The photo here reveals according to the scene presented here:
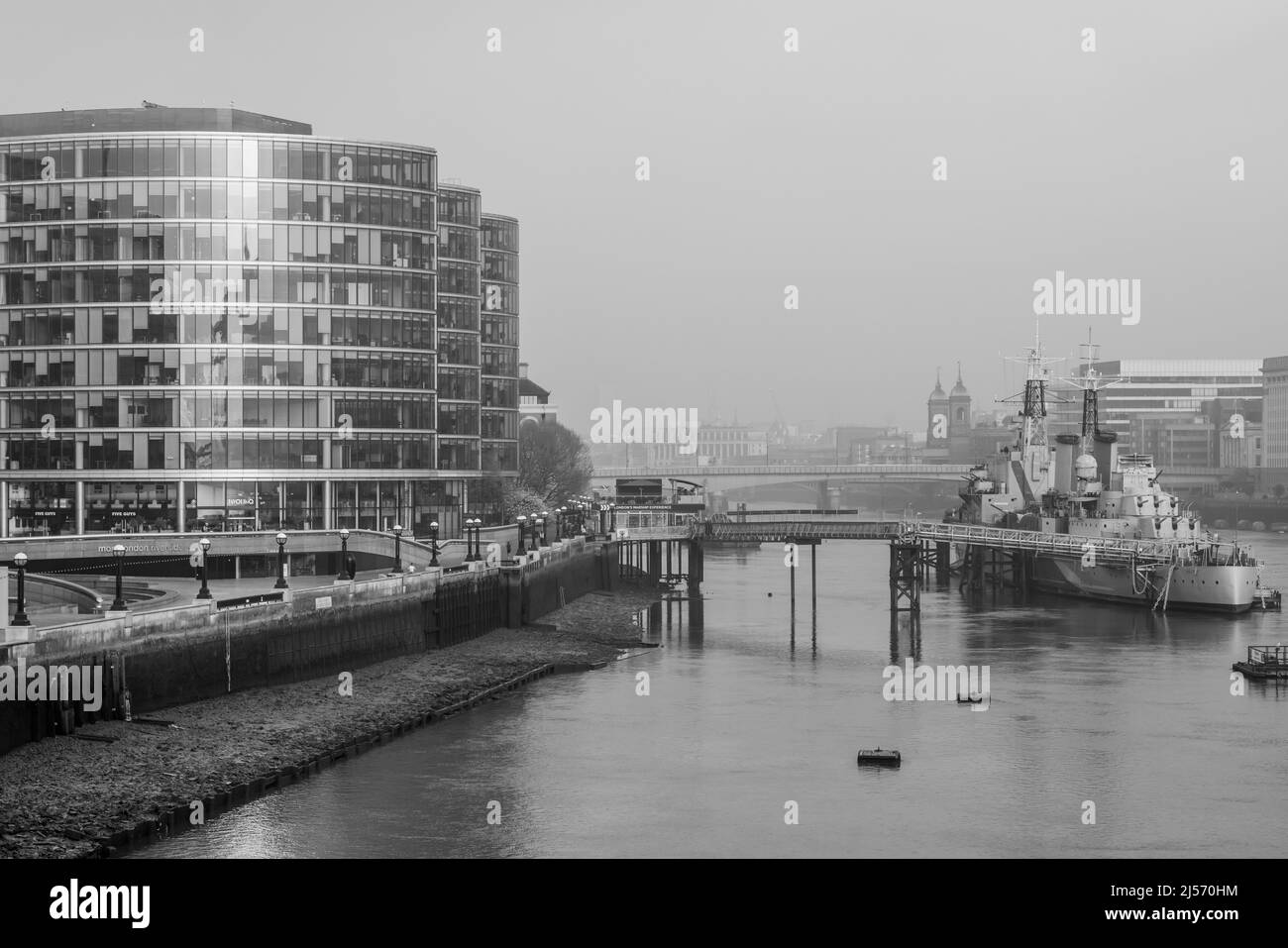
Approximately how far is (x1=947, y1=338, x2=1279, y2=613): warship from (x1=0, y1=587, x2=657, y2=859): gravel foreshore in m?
42.1

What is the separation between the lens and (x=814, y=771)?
1948 inches

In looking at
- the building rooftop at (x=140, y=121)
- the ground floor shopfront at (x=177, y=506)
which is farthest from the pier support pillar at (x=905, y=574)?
the building rooftop at (x=140, y=121)

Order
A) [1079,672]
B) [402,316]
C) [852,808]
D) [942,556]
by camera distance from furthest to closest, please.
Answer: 1. [942,556]
2. [402,316]
3. [1079,672]
4. [852,808]

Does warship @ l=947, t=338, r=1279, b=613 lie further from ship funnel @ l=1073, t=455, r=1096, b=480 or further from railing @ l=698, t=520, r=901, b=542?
railing @ l=698, t=520, r=901, b=542

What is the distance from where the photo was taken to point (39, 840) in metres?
38.5

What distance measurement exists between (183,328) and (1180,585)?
5866 centimetres

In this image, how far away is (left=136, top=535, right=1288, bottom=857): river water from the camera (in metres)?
41.8

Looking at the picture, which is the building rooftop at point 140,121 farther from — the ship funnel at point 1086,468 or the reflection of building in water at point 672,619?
→ the ship funnel at point 1086,468

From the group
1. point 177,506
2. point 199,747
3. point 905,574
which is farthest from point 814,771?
point 177,506

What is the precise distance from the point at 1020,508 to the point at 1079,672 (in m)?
64.8

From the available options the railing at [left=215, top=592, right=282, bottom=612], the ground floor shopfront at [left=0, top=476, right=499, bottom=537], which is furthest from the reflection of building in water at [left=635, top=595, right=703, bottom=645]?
the railing at [left=215, top=592, right=282, bottom=612]

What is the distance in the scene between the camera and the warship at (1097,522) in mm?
99750
